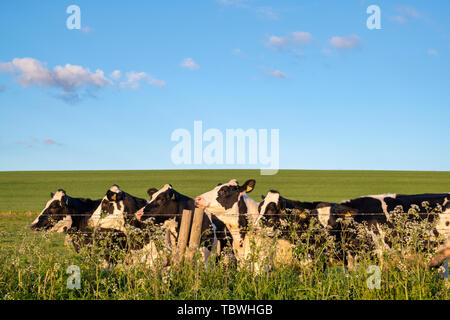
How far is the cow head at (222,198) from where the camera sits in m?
9.34

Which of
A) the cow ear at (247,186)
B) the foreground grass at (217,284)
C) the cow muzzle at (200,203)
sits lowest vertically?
the foreground grass at (217,284)

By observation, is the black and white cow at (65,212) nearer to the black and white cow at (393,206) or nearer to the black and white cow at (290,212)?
the black and white cow at (290,212)

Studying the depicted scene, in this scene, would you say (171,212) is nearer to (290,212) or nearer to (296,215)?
(290,212)

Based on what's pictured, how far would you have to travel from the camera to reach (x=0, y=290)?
6.35m

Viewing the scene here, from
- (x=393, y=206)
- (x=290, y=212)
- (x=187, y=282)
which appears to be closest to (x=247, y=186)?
(x=290, y=212)

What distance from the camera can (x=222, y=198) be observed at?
31.1 ft

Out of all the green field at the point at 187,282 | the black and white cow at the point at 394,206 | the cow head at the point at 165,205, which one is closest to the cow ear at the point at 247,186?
the cow head at the point at 165,205

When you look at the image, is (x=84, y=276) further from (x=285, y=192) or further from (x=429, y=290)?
(x=285, y=192)

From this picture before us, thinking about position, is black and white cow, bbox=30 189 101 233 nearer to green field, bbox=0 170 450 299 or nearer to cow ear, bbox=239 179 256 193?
green field, bbox=0 170 450 299

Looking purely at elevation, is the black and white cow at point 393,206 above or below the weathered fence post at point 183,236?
above

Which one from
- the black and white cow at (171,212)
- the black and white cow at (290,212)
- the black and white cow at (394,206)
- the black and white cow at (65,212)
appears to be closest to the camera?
the black and white cow at (290,212)

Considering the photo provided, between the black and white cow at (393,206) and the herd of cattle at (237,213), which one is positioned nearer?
the herd of cattle at (237,213)

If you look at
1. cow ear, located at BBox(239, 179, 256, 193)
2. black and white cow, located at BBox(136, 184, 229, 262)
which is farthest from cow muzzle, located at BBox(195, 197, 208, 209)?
cow ear, located at BBox(239, 179, 256, 193)

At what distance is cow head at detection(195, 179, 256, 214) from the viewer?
9344 millimetres
